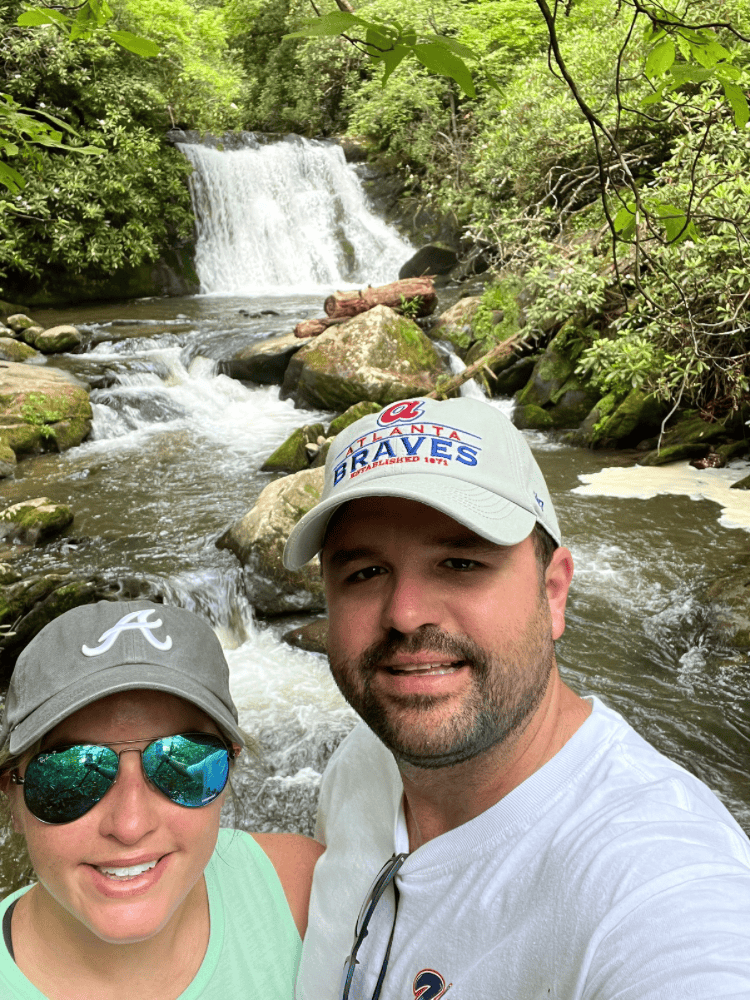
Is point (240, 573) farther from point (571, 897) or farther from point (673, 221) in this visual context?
point (571, 897)

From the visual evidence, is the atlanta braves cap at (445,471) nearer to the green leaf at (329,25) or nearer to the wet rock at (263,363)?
the green leaf at (329,25)

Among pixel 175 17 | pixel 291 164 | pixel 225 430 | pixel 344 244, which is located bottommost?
pixel 225 430

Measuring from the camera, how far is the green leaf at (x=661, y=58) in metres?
1.90

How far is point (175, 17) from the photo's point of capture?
17.6m

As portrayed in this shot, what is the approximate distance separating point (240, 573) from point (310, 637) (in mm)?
1045

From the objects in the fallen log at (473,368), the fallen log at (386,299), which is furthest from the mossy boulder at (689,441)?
the fallen log at (386,299)

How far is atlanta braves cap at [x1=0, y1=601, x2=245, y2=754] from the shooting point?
1.35 meters

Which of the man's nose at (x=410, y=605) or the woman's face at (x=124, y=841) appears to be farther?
the man's nose at (x=410, y=605)

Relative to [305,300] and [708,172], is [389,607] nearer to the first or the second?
[708,172]

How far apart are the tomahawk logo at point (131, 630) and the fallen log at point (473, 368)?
960 cm

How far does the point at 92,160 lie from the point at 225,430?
9.06m

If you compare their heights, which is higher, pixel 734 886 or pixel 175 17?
pixel 175 17

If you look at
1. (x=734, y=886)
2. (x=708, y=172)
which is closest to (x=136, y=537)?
(x=708, y=172)

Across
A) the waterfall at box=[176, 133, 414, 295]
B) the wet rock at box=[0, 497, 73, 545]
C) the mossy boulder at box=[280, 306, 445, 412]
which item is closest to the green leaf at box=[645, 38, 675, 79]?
the wet rock at box=[0, 497, 73, 545]
